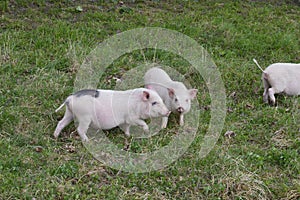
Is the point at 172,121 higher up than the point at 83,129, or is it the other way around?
the point at 83,129

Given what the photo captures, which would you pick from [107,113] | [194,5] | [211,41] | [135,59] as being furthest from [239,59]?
[107,113]

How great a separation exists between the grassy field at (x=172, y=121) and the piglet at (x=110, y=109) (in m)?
0.17

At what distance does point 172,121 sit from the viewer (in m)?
5.96

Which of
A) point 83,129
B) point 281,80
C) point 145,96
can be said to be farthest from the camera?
point 281,80

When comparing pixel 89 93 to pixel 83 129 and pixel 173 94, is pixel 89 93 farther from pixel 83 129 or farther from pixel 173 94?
pixel 173 94

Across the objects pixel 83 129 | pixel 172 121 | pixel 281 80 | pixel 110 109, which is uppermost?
pixel 281 80

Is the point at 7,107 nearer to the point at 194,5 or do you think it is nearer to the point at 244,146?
the point at 244,146

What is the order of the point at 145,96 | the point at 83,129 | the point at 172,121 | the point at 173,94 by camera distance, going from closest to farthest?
the point at 83,129, the point at 145,96, the point at 173,94, the point at 172,121

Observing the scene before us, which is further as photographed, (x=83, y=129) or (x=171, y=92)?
(x=171, y=92)

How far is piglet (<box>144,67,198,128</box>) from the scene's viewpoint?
5754 millimetres

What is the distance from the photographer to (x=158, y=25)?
28.7 feet

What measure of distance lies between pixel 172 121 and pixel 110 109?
0.95m

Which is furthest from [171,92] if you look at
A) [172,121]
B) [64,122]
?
[64,122]

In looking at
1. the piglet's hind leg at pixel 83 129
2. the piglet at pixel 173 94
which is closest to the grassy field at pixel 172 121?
the piglet's hind leg at pixel 83 129
